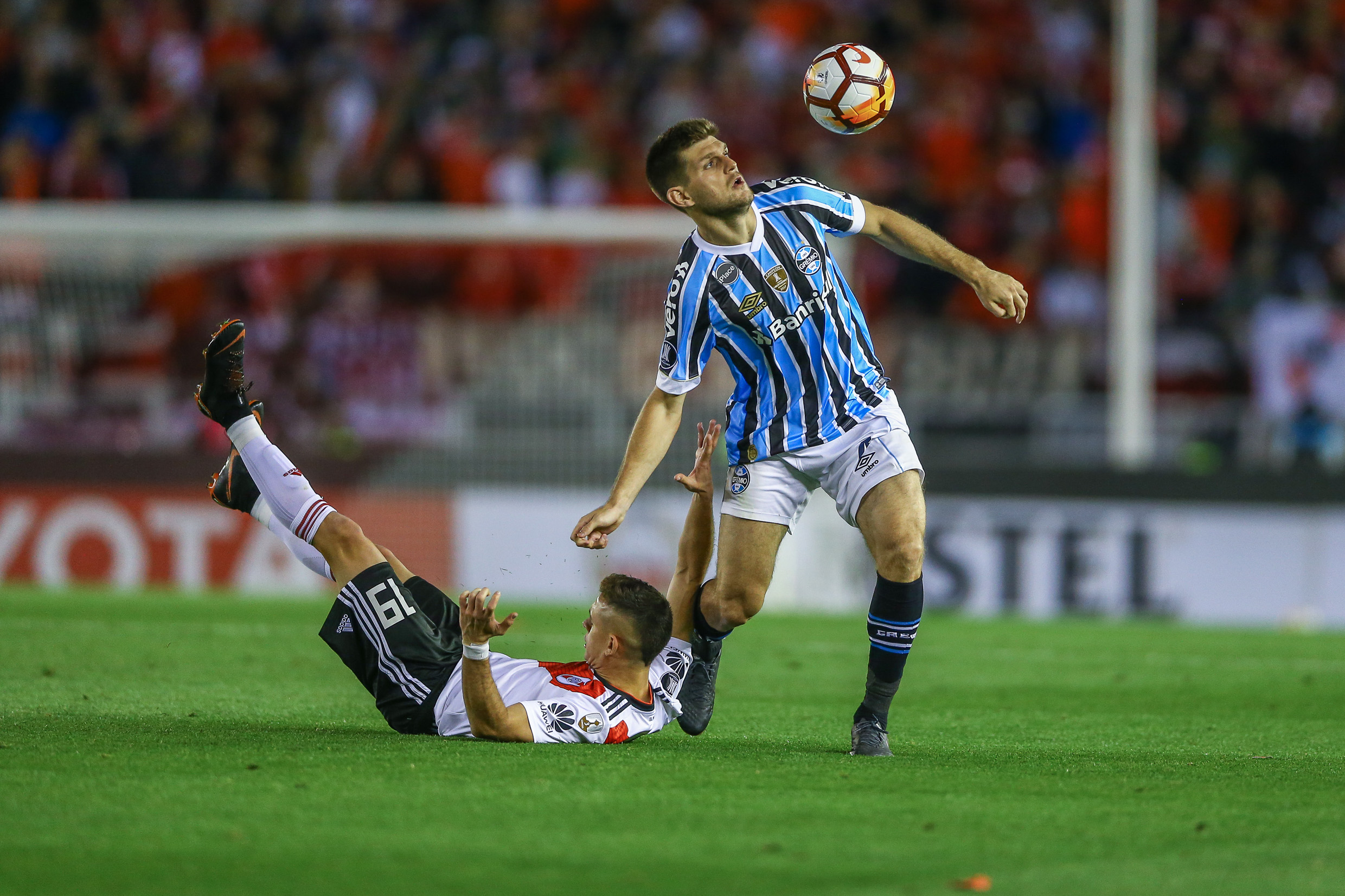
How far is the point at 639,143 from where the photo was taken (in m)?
18.5

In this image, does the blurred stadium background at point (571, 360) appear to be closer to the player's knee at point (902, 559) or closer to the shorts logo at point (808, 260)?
the shorts logo at point (808, 260)

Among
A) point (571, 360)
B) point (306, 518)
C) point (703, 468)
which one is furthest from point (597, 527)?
point (571, 360)

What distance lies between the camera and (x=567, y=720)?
6.33 meters

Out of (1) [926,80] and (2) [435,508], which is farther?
(1) [926,80]

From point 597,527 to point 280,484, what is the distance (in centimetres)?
153

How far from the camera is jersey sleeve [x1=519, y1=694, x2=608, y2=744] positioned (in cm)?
627

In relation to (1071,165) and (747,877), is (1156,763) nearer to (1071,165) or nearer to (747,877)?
(747,877)

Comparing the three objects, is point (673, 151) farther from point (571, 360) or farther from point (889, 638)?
point (571, 360)

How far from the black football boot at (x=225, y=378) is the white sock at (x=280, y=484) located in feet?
0.23

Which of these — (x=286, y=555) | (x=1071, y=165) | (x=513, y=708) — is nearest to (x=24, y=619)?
(x=286, y=555)

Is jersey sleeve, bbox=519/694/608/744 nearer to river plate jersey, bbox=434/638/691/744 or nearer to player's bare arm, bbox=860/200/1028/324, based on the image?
river plate jersey, bbox=434/638/691/744

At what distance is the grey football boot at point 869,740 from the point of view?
6.36m

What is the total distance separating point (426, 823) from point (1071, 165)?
14702 millimetres

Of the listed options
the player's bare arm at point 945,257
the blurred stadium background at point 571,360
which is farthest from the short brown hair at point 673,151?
the blurred stadium background at point 571,360
